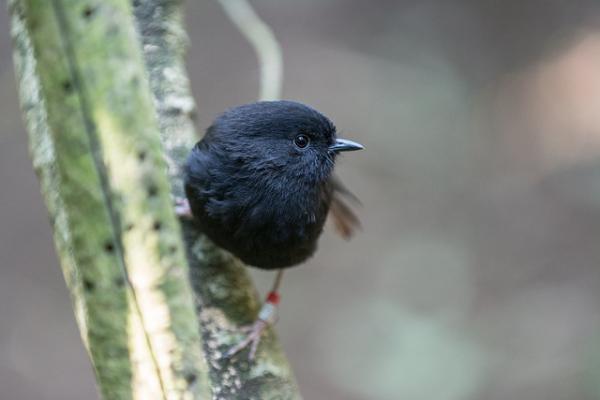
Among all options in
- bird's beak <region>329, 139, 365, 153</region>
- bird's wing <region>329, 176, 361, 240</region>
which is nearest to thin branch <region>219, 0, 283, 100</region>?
bird's beak <region>329, 139, 365, 153</region>

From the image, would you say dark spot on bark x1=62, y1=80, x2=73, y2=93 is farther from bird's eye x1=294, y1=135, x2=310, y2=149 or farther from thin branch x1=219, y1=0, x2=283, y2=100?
thin branch x1=219, y1=0, x2=283, y2=100

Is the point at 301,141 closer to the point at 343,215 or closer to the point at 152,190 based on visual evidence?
the point at 343,215

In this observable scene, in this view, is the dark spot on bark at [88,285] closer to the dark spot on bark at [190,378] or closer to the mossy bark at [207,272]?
the dark spot on bark at [190,378]

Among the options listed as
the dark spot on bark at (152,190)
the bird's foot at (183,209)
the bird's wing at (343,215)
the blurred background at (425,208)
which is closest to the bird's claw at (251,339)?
the bird's foot at (183,209)

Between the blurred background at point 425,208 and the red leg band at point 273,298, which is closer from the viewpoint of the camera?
the red leg band at point 273,298

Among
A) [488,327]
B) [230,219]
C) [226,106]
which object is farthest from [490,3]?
[230,219]

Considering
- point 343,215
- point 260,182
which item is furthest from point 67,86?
point 343,215

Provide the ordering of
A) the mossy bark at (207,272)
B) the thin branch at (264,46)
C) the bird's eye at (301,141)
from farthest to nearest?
the thin branch at (264,46)
the bird's eye at (301,141)
the mossy bark at (207,272)
